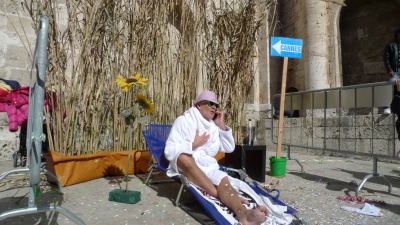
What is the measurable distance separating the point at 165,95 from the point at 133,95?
415 millimetres

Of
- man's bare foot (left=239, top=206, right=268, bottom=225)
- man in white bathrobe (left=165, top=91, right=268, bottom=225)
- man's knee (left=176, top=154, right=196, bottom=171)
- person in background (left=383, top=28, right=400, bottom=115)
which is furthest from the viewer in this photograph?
person in background (left=383, top=28, right=400, bottom=115)

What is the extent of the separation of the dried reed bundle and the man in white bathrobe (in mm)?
1342

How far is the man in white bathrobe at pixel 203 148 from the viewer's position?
8.78 ft

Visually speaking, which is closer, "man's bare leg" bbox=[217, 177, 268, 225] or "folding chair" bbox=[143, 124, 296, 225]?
"man's bare leg" bbox=[217, 177, 268, 225]

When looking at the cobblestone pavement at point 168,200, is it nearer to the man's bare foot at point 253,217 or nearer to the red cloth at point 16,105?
the man's bare foot at point 253,217

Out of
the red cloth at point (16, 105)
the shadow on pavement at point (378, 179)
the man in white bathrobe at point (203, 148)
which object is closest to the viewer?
the man in white bathrobe at point (203, 148)

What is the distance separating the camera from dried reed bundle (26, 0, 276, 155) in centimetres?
384

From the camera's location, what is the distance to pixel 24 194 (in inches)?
132

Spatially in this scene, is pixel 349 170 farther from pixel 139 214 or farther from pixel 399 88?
pixel 139 214

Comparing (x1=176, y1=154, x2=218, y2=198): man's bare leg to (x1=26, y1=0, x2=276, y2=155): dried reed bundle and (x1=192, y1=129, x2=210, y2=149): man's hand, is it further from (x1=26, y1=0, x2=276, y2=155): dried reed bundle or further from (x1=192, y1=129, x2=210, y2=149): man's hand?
(x1=26, y1=0, x2=276, y2=155): dried reed bundle

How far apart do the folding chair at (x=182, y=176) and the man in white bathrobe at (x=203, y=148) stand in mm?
99

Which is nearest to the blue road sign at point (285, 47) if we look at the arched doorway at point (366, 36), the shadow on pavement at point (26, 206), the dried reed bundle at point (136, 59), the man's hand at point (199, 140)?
the dried reed bundle at point (136, 59)

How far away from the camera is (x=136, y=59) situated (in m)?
4.36

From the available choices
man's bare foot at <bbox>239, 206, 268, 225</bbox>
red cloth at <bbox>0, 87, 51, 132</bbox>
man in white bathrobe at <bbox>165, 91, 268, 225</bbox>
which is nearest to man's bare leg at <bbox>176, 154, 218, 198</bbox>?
man in white bathrobe at <bbox>165, 91, 268, 225</bbox>
